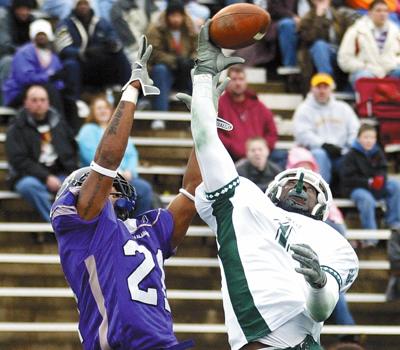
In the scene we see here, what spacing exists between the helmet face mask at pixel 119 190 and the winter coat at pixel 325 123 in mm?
5122

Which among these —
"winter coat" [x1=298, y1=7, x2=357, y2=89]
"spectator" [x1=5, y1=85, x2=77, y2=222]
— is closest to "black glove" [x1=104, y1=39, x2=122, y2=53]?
"spectator" [x1=5, y1=85, x2=77, y2=222]

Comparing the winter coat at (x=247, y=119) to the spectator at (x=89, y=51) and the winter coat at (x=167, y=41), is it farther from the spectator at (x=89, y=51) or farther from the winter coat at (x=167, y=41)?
the spectator at (x=89, y=51)

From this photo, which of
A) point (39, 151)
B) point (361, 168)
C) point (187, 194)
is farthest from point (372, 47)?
point (187, 194)

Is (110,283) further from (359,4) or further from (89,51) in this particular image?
(359,4)

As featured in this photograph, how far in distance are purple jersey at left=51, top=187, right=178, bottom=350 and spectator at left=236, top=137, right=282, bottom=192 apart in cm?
433

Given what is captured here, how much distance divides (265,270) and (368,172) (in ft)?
18.7

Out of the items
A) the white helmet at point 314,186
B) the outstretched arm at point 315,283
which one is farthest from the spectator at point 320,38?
the outstretched arm at point 315,283

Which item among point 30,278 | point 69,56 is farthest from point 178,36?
point 30,278

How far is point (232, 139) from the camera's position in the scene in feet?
34.8

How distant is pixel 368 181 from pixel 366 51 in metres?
1.65

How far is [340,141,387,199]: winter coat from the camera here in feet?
35.6

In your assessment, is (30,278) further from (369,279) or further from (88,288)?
(88,288)

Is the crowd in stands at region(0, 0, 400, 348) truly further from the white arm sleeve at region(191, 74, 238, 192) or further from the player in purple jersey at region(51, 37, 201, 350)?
the white arm sleeve at region(191, 74, 238, 192)

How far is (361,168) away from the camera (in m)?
10.8
